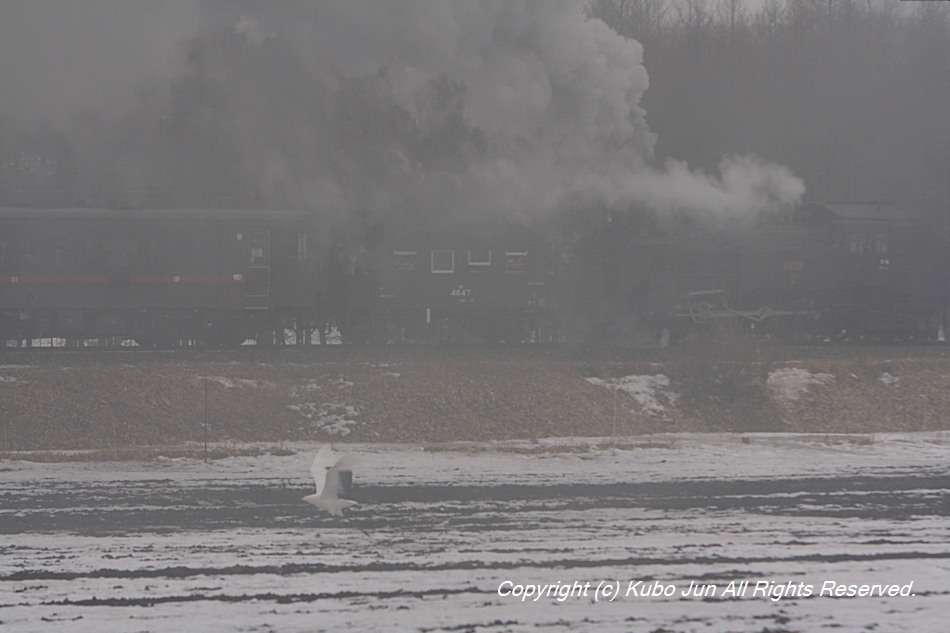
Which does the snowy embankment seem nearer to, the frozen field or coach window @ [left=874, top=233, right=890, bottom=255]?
the frozen field

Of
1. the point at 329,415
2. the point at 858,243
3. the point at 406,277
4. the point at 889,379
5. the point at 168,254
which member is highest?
the point at 858,243

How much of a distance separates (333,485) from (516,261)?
13036 mm

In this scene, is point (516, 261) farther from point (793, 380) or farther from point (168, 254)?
point (168, 254)

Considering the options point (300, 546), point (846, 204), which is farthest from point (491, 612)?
point (846, 204)

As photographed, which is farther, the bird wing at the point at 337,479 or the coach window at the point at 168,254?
the coach window at the point at 168,254

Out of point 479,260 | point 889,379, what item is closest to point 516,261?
point 479,260

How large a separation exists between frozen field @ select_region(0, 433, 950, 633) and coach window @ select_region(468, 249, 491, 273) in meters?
10.0

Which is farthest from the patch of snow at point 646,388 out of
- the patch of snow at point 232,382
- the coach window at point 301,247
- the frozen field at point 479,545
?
the coach window at point 301,247

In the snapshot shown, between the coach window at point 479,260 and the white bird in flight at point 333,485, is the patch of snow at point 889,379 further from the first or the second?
the white bird in flight at point 333,485

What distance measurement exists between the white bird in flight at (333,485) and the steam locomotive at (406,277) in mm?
12084

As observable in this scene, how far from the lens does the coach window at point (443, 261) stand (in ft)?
71.1

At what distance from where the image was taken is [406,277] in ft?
70.7

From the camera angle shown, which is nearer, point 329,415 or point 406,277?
point 329,415

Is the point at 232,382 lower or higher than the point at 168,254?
lower
